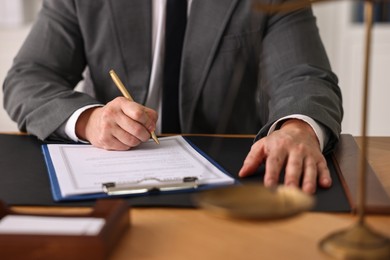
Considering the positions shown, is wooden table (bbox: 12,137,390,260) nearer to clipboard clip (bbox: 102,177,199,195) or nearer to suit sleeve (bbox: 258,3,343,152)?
clipboard clip (bbox: 102,177,199,195)

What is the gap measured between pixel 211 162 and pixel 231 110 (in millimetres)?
582

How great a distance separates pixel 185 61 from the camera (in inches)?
59.6

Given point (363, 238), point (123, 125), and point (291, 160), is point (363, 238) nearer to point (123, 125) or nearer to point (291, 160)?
point (291, 160)

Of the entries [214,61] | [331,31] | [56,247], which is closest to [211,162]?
[56,247]

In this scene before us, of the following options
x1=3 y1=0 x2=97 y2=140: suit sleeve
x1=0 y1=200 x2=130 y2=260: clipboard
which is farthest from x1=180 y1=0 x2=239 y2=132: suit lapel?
x1=0 y1=200 x2=130 y2=260: clipboard

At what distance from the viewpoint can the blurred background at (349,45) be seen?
3254 mm

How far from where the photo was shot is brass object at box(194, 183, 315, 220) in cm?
57

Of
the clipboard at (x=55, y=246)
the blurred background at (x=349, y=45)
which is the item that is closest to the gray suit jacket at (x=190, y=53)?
the clipboard at (x=55, y=246)

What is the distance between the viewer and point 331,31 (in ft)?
10.7

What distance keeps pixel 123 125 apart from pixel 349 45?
2.38 metres

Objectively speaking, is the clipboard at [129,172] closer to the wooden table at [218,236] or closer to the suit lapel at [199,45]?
the wooden table at [218,236]

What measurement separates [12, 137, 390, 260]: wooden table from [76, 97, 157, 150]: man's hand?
30 cm

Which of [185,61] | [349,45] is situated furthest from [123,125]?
[349,45]

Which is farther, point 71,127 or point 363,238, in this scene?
point 71,127
